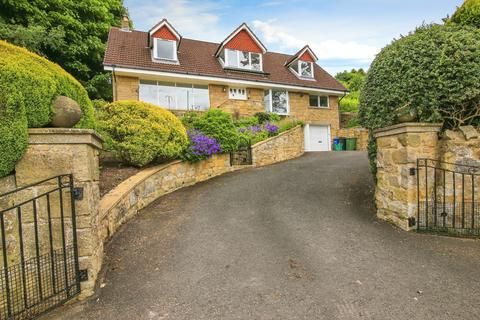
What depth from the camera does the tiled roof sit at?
14570mm

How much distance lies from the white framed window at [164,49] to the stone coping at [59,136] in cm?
1374

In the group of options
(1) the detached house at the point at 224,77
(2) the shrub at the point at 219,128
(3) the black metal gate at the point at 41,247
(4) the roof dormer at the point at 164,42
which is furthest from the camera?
(4) the roof dormer at the point at 164,42

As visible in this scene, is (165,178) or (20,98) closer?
(20,98)

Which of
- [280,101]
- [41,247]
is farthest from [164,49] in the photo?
[41,247]

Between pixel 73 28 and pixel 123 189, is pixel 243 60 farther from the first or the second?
pixel 123 189

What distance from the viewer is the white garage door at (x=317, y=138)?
18.9 meters

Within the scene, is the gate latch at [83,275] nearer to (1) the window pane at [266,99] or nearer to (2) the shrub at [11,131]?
(2) the shrub at [11,131]

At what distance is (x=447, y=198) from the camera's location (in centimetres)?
440

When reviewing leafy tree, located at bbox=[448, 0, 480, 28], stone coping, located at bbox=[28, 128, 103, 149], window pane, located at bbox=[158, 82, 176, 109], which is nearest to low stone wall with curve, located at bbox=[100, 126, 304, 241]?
stone coping, located at bbox=[28, 128, 103, 149]

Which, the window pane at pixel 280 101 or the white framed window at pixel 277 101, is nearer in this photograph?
the white framed window at pixel 277 101

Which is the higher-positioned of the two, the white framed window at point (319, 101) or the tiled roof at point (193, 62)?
the tiled roof at point (193, 62)

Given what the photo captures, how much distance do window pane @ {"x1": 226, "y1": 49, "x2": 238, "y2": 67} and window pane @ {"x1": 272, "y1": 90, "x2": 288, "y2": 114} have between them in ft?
10.2

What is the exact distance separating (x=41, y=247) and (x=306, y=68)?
65.7 ft

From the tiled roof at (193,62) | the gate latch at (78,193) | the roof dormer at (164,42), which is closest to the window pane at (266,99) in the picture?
the tiled roof at (193,62)
